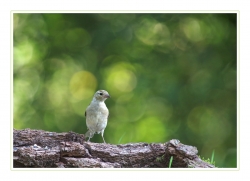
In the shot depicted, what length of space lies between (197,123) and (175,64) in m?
1.40

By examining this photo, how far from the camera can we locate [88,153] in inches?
193

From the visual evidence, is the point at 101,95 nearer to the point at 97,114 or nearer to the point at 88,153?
the point at 97,114

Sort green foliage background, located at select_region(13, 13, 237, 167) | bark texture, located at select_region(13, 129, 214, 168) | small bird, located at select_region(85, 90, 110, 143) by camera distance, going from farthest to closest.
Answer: green foliage background, located at select_region(13, 13, 237, 167), small bird, located at select_region(85, 90, 110, 143), bark texture, located at select_region(13, 129, 214, 168)

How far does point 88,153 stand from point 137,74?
4556mm

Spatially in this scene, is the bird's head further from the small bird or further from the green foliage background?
the green foliage background

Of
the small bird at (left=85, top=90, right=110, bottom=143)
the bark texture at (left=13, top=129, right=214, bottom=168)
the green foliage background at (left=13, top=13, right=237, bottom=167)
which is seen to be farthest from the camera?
the green foliage background at (left=13, top=13, right=237, bottom=167)

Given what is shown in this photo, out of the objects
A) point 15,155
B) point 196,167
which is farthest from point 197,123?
point 15,155

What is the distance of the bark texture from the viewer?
4.75 m

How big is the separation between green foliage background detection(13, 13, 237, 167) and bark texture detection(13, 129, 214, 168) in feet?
12.8

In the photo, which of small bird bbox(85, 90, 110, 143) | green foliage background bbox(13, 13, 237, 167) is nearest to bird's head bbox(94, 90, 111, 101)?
small bird bbox(85, 90, 110, 143)

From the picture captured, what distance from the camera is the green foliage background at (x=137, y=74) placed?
9031 mm

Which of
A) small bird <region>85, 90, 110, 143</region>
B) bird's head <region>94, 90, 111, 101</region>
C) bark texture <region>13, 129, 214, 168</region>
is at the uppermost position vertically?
bird's head <region>94, 90, 111, 101</region>

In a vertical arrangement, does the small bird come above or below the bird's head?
below

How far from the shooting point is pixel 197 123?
29.9 feet
